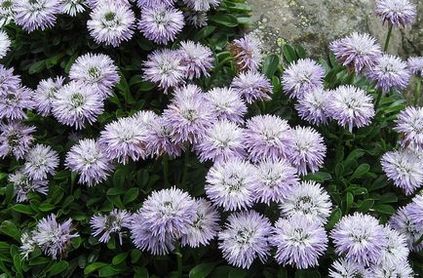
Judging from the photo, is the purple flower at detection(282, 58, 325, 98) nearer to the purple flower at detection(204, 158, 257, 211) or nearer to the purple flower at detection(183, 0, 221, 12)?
the purple flower at detection(183, 0, 221, 12)

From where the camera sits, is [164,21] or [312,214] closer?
[312,214]

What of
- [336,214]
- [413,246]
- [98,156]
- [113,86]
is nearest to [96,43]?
[113,86]

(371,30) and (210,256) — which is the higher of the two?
(371,30)

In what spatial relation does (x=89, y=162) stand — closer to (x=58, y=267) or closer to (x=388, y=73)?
(x=58, y=267)

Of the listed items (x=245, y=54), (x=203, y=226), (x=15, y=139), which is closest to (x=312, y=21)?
(x=245, y=54)

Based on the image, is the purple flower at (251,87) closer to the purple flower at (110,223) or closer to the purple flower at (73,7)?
the purple flower at (110,223)

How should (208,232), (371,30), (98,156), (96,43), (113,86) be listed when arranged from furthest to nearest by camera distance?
(371,30), (96,43), (113,86), (98,156), (208,232)

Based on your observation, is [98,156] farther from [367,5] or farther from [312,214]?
[367,5]
